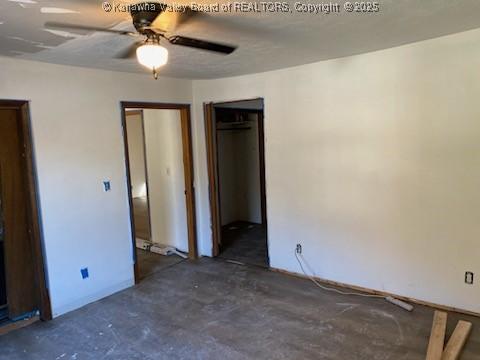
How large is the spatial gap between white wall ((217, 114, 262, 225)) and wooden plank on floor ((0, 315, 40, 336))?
3.58 meters

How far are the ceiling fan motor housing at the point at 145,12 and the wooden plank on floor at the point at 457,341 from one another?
2843mm

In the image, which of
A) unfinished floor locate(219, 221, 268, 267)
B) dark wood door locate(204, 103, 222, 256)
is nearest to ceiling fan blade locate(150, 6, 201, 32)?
dark wood door locate(204, 103, 222, 256)

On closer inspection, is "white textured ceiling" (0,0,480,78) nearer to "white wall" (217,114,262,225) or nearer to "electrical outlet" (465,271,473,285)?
"electrical outlet" (465,271,473,285)

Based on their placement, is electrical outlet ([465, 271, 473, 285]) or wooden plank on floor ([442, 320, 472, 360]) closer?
wooden plank on floor ([442, 320, 472, 360])

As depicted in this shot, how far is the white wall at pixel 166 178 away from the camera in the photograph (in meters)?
5.05

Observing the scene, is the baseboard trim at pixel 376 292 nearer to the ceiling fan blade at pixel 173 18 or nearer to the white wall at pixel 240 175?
the white wall at pixel 240 175

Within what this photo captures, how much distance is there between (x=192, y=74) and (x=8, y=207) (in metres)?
2.30

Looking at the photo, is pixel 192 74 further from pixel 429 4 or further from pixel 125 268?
pixel 429 4

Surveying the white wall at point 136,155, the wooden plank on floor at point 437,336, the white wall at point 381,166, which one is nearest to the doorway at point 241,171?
the white wall at point 381,166

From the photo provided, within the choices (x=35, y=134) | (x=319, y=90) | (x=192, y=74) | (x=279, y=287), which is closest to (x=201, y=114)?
(x=192, y=74)

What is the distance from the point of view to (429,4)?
2184 millimetres

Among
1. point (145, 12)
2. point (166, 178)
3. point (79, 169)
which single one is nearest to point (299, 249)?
point (166, 178)

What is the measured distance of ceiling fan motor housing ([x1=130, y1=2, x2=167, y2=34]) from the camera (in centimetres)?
188

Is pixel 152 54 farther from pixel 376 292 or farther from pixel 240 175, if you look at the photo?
pixel 240 175
